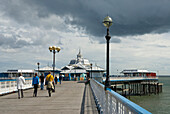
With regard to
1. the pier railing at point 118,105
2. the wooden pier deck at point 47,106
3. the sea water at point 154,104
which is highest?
the pier railing at point 118,105

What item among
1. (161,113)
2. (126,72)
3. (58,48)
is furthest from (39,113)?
(126,72)

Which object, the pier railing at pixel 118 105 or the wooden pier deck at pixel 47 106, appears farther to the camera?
the wooden pier deck at pixel 47 106

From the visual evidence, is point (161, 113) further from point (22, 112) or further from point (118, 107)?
point (118, 107)

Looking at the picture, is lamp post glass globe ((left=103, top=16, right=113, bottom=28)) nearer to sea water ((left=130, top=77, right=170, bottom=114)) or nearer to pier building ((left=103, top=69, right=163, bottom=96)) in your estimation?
sea water ((left=130, top=77, right=170, bottom=114))

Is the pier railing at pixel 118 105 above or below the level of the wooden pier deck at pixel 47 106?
above

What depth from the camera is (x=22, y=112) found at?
8.77m

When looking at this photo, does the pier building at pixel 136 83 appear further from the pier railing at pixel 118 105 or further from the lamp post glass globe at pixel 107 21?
the pier railing at pixel 118 105

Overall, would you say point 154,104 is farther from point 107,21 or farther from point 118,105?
point 118,105

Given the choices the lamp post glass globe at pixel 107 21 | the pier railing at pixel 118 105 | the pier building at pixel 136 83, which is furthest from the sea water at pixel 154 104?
the pier railing at pixel 118 105

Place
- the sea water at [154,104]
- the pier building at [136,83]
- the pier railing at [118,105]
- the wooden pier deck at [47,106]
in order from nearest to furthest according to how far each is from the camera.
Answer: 1. the pier railing at [118,105]
2. the wooden pier deck at [47,106]
3. the sea water at [154,104]
4. the pier building at [136,83]

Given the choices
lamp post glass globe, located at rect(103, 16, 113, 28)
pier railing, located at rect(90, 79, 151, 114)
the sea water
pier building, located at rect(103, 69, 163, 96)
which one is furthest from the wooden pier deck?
pier building, located at rect(103, 69, 163, 96)

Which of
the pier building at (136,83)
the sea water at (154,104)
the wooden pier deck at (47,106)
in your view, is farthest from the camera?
the pier building at (136,83)

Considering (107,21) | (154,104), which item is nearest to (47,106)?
A: (107,21)

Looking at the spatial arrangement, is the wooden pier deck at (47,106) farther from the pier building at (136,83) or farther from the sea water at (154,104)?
the pier building at (136,83)
